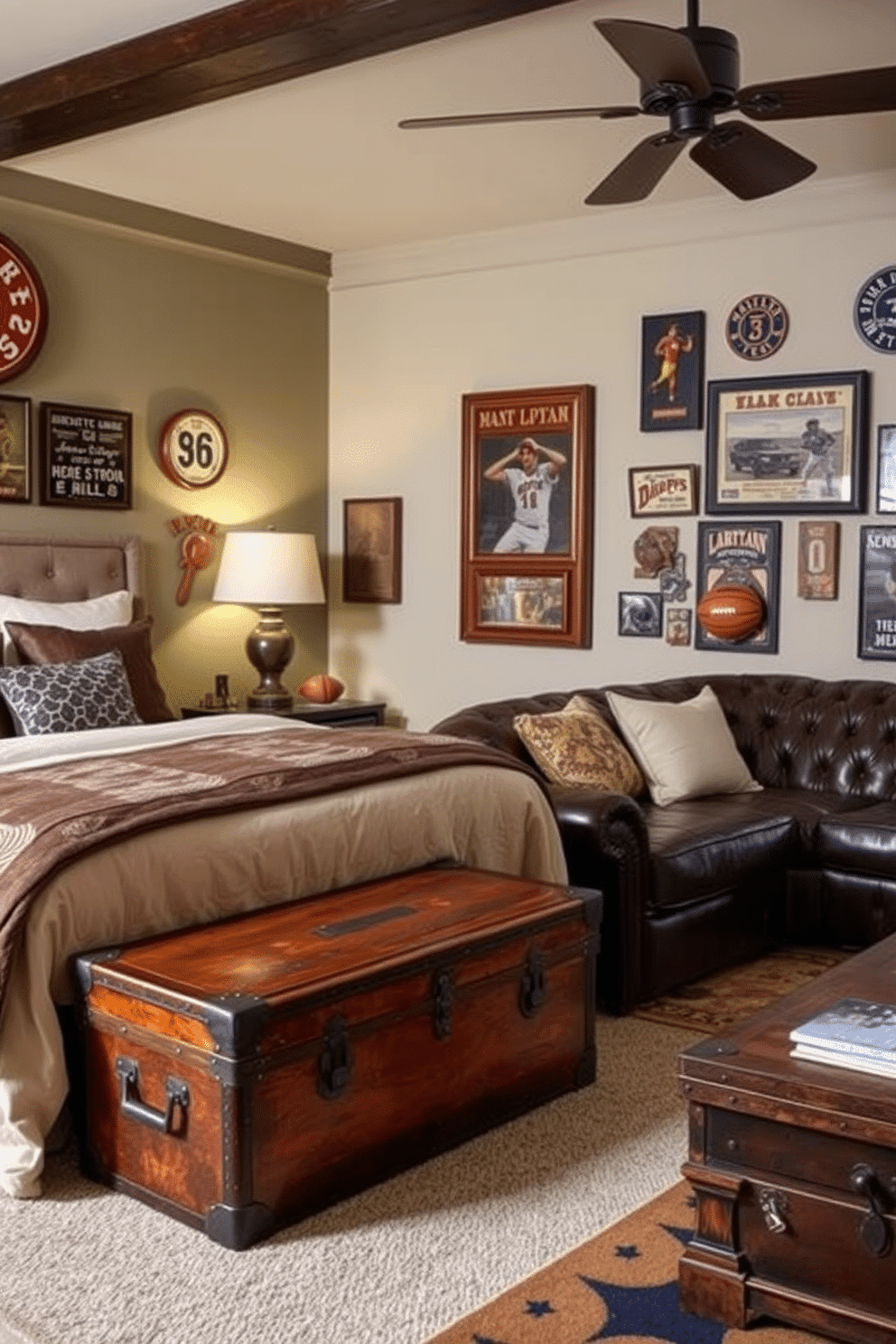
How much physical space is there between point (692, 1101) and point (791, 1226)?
9.9 inches

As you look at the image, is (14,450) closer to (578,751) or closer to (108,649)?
(108,649)

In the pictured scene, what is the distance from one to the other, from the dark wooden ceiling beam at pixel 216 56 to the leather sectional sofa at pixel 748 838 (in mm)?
2098

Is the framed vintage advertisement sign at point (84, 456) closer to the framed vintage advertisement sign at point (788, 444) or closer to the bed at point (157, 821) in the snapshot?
the bed at point (157, 821)

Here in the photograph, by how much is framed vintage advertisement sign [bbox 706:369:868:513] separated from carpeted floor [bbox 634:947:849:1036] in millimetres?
1771

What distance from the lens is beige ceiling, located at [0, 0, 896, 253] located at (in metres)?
4.03

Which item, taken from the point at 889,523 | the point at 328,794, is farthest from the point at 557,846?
the point at 889,523

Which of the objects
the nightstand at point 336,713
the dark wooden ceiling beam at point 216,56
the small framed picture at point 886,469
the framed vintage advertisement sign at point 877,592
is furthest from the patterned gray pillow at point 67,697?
the small framed picture at point 886,469

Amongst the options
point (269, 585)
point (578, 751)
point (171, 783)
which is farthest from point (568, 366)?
point (171, 783)

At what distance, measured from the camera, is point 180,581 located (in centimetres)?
623

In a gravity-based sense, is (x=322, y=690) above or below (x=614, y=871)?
above

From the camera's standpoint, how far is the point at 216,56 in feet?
13.2

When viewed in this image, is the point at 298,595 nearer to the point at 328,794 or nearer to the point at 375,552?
the point at 375,552

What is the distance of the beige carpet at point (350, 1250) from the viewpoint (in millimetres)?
2455

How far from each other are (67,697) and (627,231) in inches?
122
